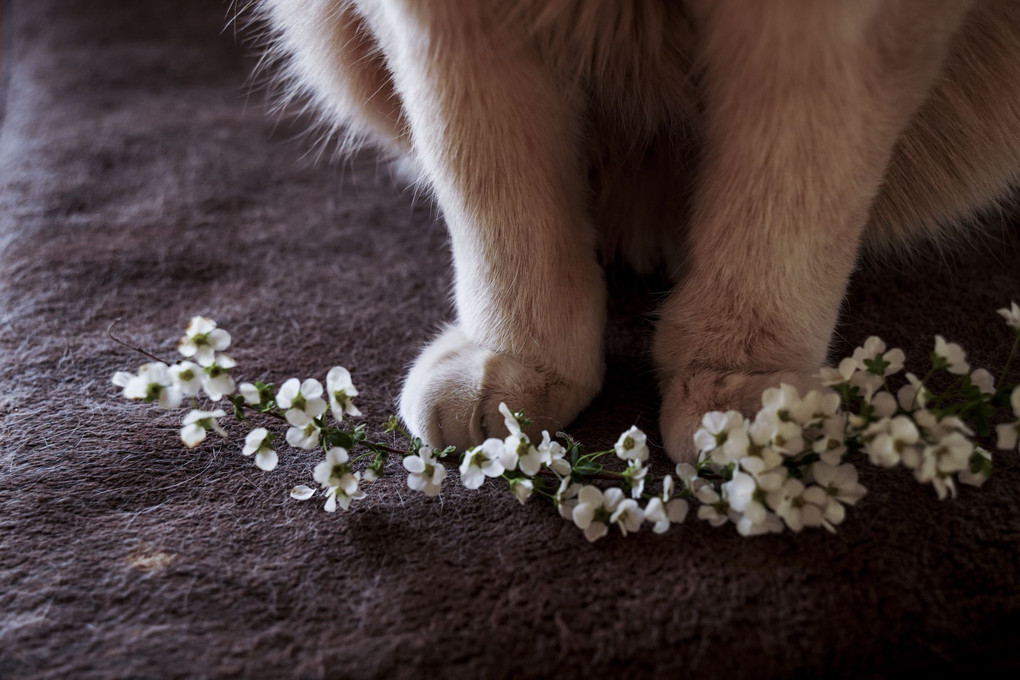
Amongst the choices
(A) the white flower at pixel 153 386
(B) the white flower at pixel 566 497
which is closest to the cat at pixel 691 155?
(B) the white flower at pixel 566 497

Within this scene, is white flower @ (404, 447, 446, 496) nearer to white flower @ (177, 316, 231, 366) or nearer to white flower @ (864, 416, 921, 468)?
white flower @ (177, 316, 231, 366)

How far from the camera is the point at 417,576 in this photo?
60 centimetres

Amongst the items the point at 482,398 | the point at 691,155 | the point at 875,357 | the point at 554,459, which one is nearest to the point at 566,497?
the point at 554,459

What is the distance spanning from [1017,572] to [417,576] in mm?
402

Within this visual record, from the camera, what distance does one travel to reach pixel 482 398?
71cm

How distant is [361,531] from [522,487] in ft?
0.42

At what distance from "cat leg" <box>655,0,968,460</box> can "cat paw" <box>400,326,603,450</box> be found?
0.30ft

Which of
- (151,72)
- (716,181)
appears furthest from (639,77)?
(151,72)

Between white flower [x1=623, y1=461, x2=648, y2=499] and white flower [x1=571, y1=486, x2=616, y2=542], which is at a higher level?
white flower [x1=623, y1=461, x2=648, y2=499]

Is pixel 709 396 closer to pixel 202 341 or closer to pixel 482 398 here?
pixel 482 398

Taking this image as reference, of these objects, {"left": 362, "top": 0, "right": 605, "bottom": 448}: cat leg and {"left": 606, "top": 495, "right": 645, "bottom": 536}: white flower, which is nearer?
{"left": 606, "top": 495, "right": 645, "bottom": 536}: white flower

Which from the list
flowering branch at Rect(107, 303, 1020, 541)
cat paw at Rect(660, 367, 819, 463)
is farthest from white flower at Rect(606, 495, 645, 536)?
cat paw at Rect(660, 367, 819, 463)

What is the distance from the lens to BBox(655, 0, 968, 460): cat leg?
62 cm

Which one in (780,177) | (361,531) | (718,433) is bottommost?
(361,531)
